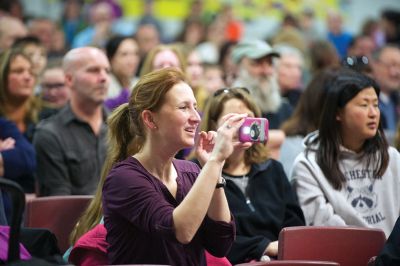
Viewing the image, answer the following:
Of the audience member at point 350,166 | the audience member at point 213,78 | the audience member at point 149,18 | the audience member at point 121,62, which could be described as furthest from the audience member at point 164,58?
the audience member at point 149,18

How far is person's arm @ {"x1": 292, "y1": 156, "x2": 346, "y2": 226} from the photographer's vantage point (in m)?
4.67

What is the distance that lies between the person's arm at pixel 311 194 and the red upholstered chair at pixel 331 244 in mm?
530

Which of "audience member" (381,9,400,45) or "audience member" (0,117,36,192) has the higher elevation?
"audience member" (381,9,400,45)

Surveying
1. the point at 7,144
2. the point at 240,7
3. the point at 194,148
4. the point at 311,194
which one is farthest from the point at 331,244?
the point at 240,7

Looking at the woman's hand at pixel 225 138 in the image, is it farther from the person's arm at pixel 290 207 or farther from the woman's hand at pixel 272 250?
the person's arm at pixel 290 207

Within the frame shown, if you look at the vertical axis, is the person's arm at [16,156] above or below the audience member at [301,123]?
below

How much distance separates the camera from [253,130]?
3.29 metres

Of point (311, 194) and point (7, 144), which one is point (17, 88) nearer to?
point (7, 144)

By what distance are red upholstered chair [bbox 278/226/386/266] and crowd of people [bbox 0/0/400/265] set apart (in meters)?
0.31

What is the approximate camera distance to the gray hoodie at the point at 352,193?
15.4 feet

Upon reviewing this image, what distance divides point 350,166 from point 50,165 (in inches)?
67.3

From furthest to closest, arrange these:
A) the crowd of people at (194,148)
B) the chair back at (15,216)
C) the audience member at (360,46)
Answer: the audience member at (360,46) → the crowd of people at (194,148) → the chair back at (15,216)

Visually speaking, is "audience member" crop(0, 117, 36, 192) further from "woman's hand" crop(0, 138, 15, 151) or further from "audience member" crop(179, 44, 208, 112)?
"audience member" crop(179, 44, 208, 112)

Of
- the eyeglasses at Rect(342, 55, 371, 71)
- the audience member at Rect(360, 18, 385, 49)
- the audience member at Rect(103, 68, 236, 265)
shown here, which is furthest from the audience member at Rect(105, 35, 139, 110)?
the audience member at Rect(360, 18, 385, 49)
